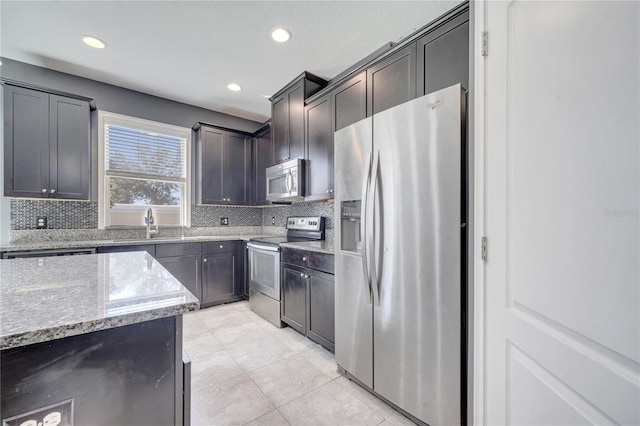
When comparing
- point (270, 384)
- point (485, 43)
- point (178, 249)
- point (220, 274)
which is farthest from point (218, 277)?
point (485, 43)

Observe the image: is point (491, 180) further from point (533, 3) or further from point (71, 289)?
point (71, 289)

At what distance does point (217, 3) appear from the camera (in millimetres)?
1990

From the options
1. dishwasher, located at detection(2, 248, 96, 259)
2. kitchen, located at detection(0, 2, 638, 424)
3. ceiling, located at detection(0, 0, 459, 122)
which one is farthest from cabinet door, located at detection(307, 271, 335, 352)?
dishwasher, located at detection(2, 248, 96, 259)

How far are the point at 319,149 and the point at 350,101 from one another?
22.6 inches

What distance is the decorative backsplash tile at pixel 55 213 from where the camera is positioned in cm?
271

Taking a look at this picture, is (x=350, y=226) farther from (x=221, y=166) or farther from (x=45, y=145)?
(x=45, y=145)

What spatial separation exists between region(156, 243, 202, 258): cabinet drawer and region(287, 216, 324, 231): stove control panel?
1.23 m

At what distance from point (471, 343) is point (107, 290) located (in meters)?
1.46

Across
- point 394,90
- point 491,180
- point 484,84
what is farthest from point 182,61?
point 491,180

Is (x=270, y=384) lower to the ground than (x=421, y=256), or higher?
lower

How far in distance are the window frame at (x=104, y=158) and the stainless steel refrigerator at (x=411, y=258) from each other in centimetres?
291

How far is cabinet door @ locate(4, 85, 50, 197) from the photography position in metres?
2.50

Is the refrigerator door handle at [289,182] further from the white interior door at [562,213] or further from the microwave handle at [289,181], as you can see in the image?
the white interior door at [562,213]

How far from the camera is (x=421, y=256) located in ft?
4.64
